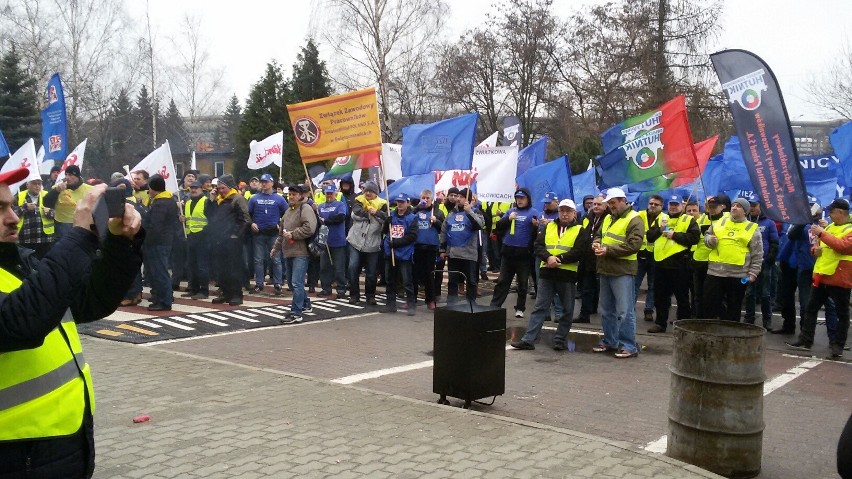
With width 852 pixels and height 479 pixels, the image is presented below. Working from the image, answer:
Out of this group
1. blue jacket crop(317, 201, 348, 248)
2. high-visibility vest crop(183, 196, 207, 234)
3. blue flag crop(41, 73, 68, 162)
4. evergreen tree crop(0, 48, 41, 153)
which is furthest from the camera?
evergreen tree crop(0, 48, 41, 153)

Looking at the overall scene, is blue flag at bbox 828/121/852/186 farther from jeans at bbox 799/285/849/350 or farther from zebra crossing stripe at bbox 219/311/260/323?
zebra crossing stripe at bbox 219/311/260/323

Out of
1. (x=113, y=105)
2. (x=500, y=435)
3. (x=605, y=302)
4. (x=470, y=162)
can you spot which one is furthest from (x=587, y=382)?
(x=113, y=105)

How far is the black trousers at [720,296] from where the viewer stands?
1013 centimetres

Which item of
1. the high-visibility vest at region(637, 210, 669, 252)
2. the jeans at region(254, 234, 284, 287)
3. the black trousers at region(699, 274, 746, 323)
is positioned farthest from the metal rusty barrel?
the jeans at region(254, 234, 284, 287)

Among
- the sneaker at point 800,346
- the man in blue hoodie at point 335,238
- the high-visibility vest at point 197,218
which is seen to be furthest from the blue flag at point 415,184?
the sneaker at point 800,346

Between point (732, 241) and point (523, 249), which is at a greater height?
point (732, 241)

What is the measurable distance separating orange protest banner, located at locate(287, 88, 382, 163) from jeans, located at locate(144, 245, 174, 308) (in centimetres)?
275

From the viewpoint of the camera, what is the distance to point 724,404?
5289 mm

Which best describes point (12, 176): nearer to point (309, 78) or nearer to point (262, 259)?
point (262, 259)

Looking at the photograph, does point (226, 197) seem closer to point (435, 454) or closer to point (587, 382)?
point (587, 382)

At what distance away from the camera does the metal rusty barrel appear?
5281mm

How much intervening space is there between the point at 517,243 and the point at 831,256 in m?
4.30

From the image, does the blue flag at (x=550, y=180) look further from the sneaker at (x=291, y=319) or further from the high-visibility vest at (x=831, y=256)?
the sneaker at (x=291, y=319)

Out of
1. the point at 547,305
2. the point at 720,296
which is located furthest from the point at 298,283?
the point at 720,296
